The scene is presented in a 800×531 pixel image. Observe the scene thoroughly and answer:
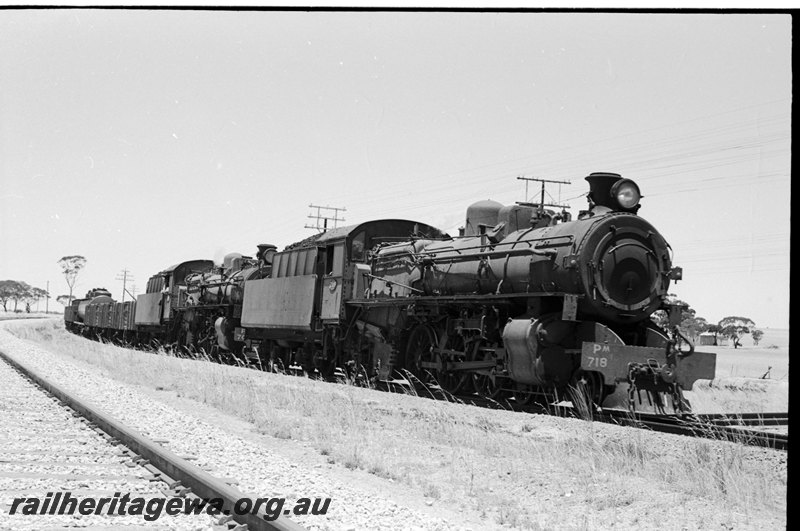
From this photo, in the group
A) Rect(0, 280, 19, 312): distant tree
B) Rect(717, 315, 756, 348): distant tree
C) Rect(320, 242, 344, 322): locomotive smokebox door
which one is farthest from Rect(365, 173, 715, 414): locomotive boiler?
Rect(0, 280, 19, 312): distant tree

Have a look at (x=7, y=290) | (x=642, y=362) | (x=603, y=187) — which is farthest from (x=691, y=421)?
(x=7, y=290)

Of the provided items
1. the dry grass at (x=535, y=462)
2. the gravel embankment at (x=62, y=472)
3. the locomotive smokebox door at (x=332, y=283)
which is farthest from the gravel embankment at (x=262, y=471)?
the locomotive smokebox door at (x=332, y=283)

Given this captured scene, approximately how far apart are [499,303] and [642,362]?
99.4 inches

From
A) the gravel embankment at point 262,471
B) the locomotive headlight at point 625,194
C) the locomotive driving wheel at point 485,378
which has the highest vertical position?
the locomotive headlight at point 625,194

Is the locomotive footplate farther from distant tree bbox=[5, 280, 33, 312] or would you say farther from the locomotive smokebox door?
distant tree bbox=[5, 280, 33, 312]

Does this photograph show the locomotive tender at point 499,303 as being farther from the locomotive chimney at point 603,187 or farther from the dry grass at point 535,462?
the dry grass at point 535,462

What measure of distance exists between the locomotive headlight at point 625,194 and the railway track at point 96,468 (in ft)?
25.2

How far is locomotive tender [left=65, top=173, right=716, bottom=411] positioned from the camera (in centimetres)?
1120

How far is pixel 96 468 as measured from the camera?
6.61 meters

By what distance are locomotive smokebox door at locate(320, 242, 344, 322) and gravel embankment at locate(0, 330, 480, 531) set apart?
554cm

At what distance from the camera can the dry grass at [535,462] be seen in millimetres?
6207

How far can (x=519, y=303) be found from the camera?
1233 cm

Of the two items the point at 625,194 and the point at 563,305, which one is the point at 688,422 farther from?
the point at 625,194

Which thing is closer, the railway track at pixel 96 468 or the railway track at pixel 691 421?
the railway track at pixel 96 468
